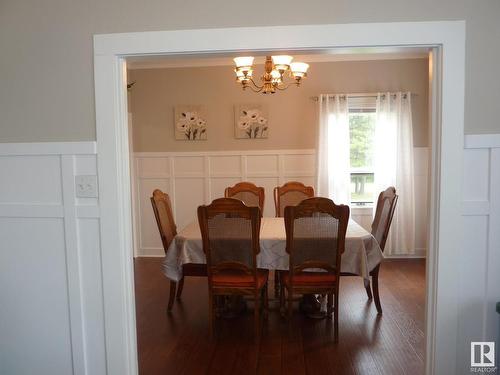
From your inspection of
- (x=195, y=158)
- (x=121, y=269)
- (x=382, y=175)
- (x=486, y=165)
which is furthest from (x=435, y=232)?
(x=195, y=158)

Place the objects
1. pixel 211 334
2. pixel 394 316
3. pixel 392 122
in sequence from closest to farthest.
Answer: pixel 211 334 → pixel 394 316 → pixel 392 122

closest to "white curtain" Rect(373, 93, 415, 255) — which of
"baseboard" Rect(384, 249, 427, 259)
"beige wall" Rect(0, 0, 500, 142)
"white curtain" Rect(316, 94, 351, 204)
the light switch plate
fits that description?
"baseboard" Rect(384, 249, 427, 259)

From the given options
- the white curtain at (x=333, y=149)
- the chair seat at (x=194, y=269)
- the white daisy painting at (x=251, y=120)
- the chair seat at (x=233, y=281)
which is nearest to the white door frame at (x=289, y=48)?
the chair seat at (x=233, y=281)

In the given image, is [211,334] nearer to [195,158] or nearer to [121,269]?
[121,269]

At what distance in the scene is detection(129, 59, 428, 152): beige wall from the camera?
187 inches

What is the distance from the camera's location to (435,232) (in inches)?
66.5

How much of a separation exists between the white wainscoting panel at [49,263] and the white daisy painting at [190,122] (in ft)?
10.5

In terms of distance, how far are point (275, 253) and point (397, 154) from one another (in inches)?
104

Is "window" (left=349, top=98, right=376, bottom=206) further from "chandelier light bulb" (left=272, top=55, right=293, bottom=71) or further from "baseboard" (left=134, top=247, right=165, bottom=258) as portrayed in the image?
"baseboard" (left=134, top=247, right=165, bottom=258)

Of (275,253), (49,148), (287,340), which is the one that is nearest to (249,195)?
(275,253)

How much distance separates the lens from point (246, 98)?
192 inches

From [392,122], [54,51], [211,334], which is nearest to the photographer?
[54,51]

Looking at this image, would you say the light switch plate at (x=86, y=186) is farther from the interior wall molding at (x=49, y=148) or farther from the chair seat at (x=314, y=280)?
the chair seat at (x=314, y=280)

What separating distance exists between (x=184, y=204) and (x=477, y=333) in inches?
153
